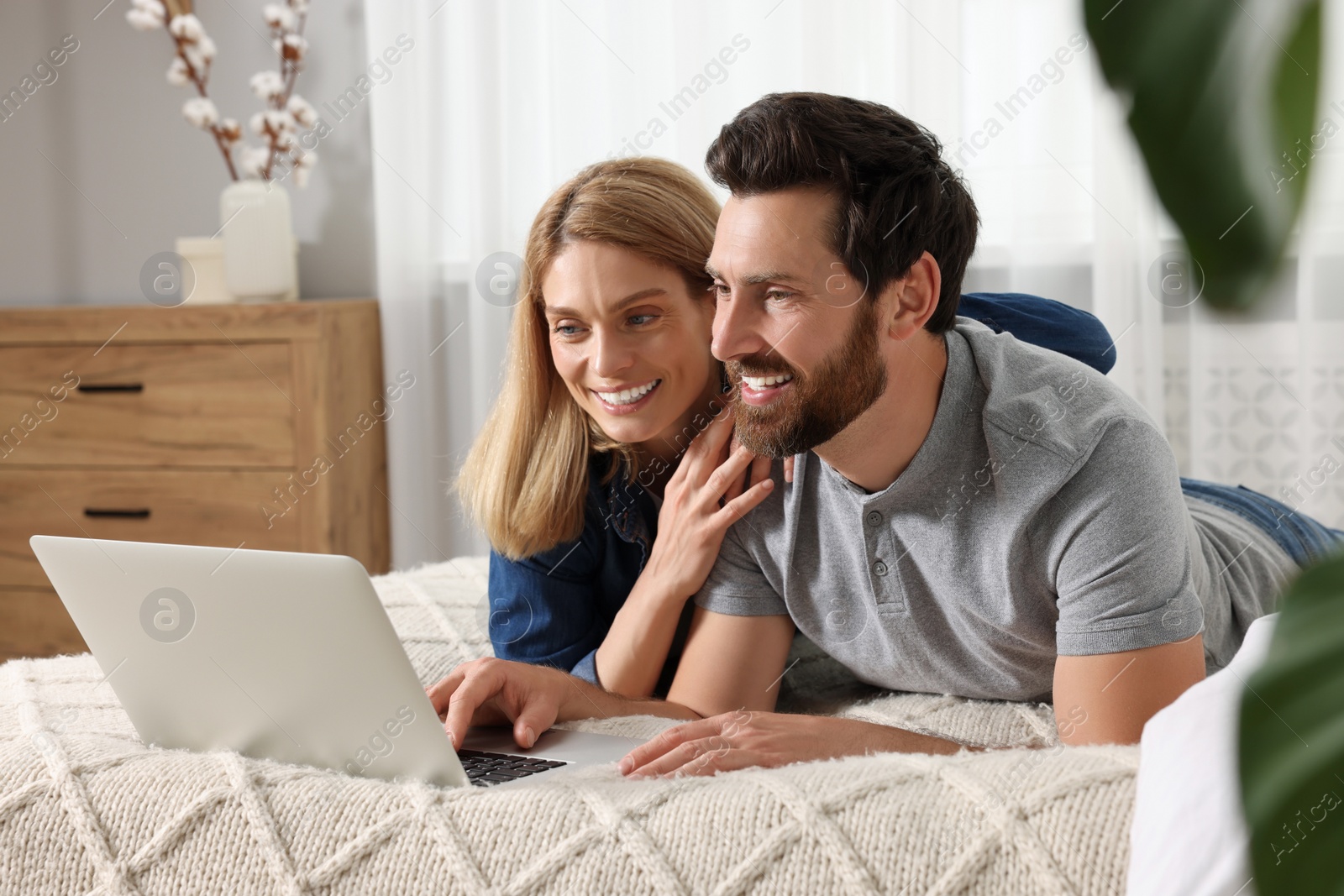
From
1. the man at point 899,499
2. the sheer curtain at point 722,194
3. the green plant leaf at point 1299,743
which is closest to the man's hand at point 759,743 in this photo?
the man at point 899,499

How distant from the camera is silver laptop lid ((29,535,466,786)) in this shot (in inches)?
35.3

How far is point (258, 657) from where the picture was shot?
944mm

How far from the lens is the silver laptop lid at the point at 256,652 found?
90cm

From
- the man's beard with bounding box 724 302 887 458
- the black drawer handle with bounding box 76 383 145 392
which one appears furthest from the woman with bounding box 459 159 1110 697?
the black drawer handle with bounding box 76 383 145 392

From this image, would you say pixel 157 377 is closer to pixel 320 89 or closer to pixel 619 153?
pixel 320 89

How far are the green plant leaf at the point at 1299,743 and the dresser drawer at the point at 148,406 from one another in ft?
8.66

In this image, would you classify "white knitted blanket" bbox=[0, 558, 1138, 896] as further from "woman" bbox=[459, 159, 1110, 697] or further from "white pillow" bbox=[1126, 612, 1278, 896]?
"woman" bbox=[459, 159, 1110, 697]

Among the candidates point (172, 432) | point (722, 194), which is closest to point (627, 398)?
point (722, 194)

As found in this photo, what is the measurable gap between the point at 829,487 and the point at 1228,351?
1.56m

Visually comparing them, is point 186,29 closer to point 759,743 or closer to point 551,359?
point 551,359

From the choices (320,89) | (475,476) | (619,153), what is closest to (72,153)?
(320,89)

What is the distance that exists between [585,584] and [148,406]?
1.62 m

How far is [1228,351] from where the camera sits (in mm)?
2518

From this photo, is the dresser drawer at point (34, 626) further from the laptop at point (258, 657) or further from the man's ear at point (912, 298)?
the man's ear at point (912, 298)
